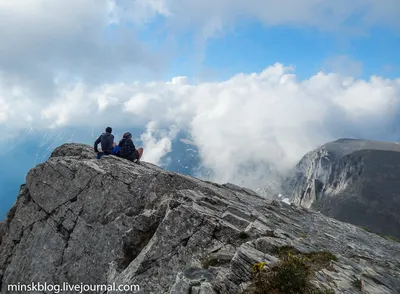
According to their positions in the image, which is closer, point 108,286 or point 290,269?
point 290,269

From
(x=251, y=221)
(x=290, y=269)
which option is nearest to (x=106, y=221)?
(x=251, y=221)

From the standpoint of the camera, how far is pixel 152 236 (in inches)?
987

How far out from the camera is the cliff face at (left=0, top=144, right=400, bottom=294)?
17609 millimetres

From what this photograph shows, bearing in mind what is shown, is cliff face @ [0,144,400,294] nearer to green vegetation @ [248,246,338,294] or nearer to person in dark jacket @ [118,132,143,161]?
green vegetation @ [248,246,338,294]

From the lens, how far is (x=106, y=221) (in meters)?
29.5

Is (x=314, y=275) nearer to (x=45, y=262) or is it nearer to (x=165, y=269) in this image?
(x=165, y=269)

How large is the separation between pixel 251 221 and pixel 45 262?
20109mm

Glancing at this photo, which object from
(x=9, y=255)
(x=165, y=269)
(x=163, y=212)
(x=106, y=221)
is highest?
(x=163, y=212)

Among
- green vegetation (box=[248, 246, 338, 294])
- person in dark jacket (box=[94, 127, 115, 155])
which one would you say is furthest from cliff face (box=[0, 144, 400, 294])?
person in dark jacket (box=[94, 127, 115, 155])

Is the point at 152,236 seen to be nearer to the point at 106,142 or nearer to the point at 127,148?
the point at 127,148

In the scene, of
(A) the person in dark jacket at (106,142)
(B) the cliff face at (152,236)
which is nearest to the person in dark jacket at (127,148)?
(A) the person in dark jacket at (106,142)

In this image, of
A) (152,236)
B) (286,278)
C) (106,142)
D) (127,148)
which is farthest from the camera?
(127,148)

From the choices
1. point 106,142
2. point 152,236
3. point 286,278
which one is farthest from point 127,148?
point 286,278

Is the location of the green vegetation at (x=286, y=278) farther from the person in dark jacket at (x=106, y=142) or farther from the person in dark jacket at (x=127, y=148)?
the person in dark jacket at (x=106, y=142)
